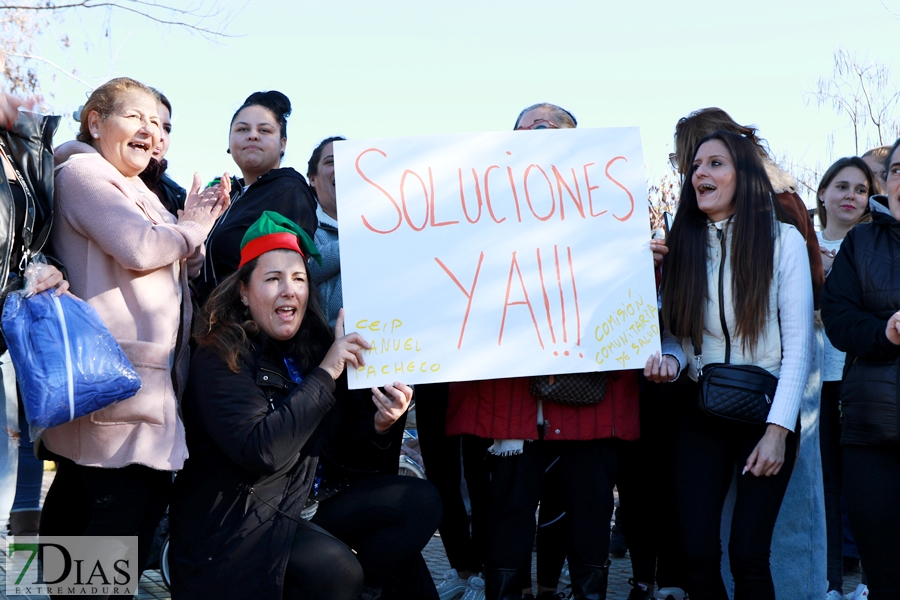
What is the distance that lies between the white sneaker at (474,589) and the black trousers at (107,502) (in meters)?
1.49

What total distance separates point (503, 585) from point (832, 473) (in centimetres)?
205

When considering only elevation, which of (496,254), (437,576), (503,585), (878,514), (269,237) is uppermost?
(269,237)

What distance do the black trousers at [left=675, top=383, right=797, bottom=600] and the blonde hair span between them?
241cm

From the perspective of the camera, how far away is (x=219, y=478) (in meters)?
2.99

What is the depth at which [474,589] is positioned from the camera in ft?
13.0

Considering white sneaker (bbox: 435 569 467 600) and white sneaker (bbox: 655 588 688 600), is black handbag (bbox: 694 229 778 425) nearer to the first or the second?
white sneaker (bbox: 655 588 688 600)

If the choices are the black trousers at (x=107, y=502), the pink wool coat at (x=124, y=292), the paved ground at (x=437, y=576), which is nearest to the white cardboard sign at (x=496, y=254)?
the pink wool coat at (x=124, y=292)

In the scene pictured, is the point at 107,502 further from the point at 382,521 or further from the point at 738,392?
the point at 738,392

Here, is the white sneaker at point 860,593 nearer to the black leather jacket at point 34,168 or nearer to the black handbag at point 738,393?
the black handbag at point 738,393

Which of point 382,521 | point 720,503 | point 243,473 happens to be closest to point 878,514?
point 720,503

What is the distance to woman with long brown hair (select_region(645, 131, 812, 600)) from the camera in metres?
3.11

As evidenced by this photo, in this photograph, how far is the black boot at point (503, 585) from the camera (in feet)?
11.0

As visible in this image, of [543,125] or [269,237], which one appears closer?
[269,237]

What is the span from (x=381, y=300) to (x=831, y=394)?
259cm
